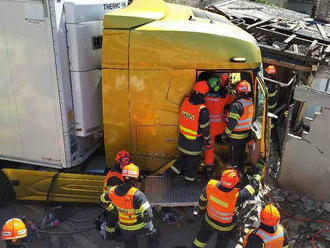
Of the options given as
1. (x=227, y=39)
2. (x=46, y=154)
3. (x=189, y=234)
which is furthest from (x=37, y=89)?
(x=189, y=234)

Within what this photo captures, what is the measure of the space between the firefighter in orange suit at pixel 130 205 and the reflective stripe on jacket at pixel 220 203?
76 cm

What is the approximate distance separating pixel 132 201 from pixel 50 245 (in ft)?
5.95

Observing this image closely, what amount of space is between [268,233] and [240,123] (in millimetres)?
1735

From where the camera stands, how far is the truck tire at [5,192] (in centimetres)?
577

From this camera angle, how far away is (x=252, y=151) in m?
5.49

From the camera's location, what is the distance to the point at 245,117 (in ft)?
17.3

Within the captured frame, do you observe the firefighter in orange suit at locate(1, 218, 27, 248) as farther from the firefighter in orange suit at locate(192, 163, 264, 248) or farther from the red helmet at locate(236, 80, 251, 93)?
the red helmet at locate(236, 80, 251, 93)

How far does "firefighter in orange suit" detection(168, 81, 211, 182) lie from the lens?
16.1ft

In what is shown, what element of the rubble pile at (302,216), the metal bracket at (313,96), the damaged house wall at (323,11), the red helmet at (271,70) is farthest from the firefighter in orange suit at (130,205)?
the damaged house wall at (323,11)

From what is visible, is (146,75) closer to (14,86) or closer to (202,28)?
(202,28)

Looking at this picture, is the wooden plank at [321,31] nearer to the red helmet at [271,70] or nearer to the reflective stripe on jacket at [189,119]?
the red helmet at [271,70]

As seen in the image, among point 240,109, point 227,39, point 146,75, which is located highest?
point 227,39

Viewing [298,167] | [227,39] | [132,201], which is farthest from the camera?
[298,167]

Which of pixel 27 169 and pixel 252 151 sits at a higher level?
pixel 252 151
